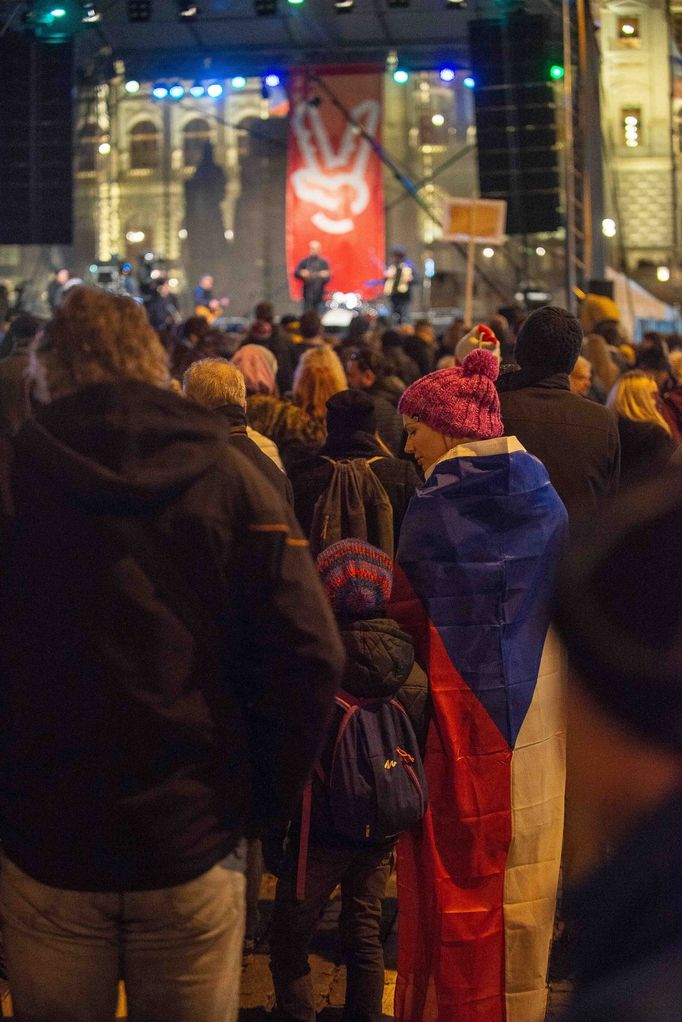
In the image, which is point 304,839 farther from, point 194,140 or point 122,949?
point 194,140

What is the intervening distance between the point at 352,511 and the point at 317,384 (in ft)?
5.08

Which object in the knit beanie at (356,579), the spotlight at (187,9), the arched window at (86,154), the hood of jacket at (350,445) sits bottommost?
the knit beanie at (356,579)

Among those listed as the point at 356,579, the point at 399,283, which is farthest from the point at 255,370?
the point at 399,283

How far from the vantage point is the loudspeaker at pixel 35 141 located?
16.0 metres

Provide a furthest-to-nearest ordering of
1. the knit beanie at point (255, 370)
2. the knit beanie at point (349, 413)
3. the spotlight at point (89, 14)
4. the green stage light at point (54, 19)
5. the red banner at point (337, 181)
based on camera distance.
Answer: the red banner at point (337, 181), the spotlight at point (89, 14), the green stage light at point (54, 19), the knit beanie at point (255, 370), the knit beanie at point (349, 413)

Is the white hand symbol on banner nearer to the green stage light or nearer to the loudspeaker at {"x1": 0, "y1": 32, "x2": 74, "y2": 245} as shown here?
the loudspeaker at {"x1": 0, "y1": 32, "x2": 74, "y2": 245}

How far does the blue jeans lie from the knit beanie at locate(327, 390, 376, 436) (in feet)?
9.29

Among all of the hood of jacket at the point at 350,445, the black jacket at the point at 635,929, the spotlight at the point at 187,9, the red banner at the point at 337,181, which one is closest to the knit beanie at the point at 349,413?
the hood of jacket at the point at 350,445

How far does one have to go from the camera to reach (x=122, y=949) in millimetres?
2242

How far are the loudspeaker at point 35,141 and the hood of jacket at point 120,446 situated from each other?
1434 centimetres

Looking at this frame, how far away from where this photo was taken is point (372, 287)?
80.2ft

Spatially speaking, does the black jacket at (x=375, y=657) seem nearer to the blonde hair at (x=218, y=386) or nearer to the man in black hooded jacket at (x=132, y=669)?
the man in black hooded jacket at (x=132, y=669)

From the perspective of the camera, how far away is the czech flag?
11.4 ft

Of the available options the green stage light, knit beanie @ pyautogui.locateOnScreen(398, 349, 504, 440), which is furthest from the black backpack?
the green stage light
